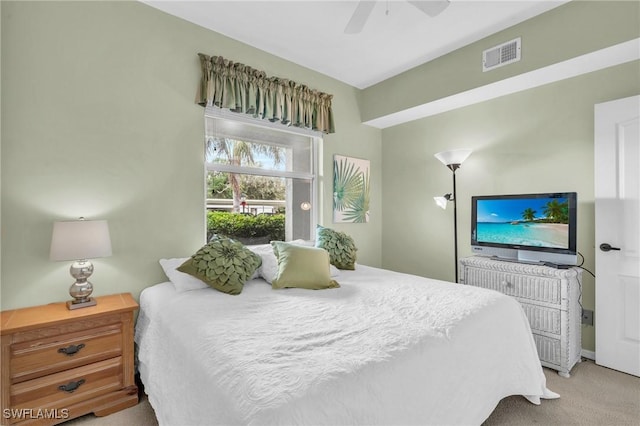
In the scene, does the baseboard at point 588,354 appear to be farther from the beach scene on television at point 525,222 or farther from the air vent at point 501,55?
the air vent at point 501,55

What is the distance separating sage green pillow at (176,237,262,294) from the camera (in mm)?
2137

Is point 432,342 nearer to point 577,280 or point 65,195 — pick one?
point 577,280

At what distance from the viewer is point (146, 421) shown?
1826mm

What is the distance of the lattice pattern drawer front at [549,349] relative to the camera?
7.76 ft

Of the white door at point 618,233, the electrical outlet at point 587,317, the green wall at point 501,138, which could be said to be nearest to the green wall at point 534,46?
the green wall at point 501,138

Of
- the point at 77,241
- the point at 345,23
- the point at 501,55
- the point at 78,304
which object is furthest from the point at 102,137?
the point at 501,55

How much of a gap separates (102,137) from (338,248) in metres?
2.01

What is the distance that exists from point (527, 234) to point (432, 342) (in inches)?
74.7

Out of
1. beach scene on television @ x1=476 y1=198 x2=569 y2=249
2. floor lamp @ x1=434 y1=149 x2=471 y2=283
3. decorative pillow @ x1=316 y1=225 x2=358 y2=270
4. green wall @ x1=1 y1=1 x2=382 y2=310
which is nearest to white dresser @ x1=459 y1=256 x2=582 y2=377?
beach scene on television @ x1=476 y1=198 x2=569 y2=249

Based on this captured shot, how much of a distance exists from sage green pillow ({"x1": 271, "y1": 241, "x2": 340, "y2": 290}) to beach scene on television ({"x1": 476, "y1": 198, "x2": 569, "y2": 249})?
1.66m

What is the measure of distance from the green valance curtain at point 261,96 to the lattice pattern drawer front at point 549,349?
2.71 m

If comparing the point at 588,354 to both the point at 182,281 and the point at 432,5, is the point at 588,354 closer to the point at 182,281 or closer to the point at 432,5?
the point at 432,5

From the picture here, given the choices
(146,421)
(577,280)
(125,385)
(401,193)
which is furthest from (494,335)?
(401,193)

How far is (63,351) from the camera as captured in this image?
177cm
